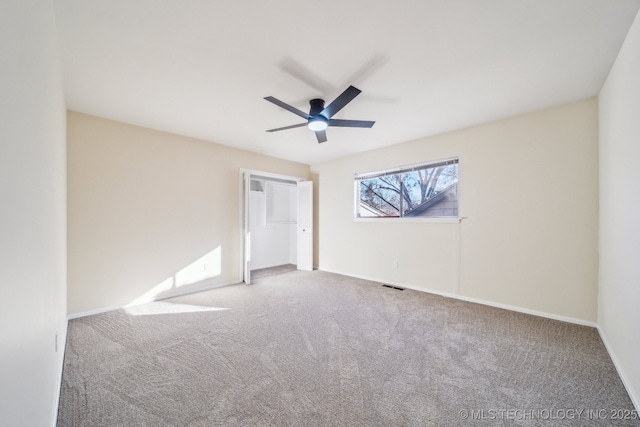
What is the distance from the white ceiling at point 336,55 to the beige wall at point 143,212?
469 millimetres

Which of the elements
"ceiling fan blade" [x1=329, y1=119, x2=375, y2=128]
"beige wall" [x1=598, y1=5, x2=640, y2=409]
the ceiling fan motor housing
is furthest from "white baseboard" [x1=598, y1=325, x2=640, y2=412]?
the ceiling fan motor housing

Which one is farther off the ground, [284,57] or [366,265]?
[284,57]

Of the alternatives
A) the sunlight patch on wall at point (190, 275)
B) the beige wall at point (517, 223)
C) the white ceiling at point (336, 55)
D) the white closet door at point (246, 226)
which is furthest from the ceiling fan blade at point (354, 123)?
the sunlight patch on wall at point (190, 275)

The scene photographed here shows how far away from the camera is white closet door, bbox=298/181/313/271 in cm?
546

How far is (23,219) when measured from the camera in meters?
0.92

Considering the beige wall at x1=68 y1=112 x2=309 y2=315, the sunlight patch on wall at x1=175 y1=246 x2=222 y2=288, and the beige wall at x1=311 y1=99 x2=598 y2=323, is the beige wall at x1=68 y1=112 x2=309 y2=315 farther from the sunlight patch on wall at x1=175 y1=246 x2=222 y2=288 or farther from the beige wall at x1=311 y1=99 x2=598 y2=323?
the beige wall at x1=311 y1=99 x2=598 y2=323

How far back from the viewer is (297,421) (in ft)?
4.83

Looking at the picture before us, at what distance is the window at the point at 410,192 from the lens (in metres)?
3.77

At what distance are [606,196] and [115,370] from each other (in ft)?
15.0

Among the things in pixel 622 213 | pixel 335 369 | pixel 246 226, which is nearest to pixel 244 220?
pixel 246 226

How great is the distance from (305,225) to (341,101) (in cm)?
352

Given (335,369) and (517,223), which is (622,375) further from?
(335,369)

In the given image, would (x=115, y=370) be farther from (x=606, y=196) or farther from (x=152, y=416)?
(x=606, y=196)

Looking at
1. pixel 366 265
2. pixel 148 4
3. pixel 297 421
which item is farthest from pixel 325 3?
pixel 366 265
